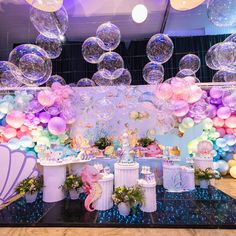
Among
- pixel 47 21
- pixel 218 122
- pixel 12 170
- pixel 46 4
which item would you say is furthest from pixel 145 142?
pixel 46 4

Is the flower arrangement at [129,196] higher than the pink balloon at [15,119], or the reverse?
the pink balloon at [15,119]

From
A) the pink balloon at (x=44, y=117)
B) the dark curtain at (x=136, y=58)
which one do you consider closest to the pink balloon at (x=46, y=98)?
the pink balloon at (x=44, y=117)

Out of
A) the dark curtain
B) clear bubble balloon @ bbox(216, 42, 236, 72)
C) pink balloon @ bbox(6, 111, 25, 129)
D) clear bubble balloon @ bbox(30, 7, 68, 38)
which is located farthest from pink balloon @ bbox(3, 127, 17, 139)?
clear bubble balloon @ bbox(216, 42, 236, 72)

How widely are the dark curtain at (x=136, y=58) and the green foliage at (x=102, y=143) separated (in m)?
2.39

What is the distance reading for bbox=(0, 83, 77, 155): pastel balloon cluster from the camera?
5352 mm

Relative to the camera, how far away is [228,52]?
329 cm

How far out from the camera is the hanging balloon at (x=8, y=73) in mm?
3621

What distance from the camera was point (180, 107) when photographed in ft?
16.7

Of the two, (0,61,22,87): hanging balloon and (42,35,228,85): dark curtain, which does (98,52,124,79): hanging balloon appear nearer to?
(0,61,22,87): hanging balloon

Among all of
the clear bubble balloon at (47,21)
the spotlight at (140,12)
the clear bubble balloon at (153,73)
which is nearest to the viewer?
the clear bubble balloon at (47,21)

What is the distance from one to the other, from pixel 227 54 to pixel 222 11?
2.62 feet

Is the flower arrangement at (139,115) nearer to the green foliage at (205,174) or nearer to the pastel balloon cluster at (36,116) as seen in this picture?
A: the pastel balloon cluster at (36,116)

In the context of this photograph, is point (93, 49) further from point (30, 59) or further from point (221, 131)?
point (221, 131)

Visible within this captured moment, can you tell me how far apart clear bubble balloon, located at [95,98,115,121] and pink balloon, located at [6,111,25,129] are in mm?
1825
